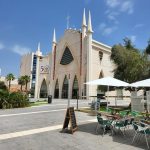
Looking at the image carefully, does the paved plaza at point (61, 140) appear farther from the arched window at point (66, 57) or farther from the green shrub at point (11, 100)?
the arched window at point (66, 57)

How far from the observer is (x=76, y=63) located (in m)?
57.8

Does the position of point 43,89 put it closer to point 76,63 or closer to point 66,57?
point 66,57

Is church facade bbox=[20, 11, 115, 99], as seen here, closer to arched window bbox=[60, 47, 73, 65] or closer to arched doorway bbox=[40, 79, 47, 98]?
arched window bbox=[60, 47, 73, 65]

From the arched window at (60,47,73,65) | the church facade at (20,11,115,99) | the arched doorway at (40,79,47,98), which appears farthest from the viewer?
the arched doorway at (40,79,47,98)

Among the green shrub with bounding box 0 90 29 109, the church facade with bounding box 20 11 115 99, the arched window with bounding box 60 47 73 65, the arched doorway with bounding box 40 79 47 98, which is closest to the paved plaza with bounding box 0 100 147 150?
the green shrub with bounding box 0 90 29 109

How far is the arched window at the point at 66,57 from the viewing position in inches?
2403

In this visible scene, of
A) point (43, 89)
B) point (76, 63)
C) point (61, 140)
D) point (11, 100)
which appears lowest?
point (61, 140)

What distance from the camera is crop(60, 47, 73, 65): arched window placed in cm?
6103

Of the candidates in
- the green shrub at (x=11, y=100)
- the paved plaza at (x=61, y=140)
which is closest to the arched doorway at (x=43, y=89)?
the green shrub at (x=11, y=100)

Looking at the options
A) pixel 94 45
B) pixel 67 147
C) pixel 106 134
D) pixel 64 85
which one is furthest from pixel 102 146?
pixel 64 85

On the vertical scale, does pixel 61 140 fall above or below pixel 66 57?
below

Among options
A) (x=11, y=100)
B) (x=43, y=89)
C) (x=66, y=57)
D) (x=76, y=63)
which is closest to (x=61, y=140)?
(x=11, y=100)

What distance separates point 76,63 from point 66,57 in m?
5.92

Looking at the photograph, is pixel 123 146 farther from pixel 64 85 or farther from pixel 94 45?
pixel 64 85
